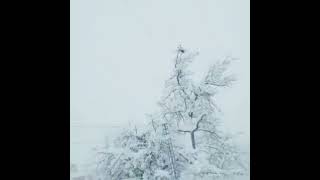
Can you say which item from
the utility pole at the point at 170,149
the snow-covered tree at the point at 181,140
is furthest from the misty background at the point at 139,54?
the utility pole at the point at 170,149

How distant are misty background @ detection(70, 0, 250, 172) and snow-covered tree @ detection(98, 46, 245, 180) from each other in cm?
8

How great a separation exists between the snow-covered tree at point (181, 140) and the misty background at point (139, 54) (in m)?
0.08

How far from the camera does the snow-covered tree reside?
3.97 m

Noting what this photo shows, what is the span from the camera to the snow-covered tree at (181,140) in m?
3.97

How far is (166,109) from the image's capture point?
13.1 feet

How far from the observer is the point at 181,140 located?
399 cm

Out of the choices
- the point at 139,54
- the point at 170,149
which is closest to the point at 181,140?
the point at 170,149

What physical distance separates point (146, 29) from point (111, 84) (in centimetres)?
65

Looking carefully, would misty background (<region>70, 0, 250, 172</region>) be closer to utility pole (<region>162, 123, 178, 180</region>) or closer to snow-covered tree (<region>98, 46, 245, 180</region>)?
snow-covered tree (<region>98, 46, 245, 180</region>)

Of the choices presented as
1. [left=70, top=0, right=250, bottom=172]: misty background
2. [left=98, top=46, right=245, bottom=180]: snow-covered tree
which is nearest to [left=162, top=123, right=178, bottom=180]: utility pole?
[left=98, top=46, right=245, bottom=180]: snow-covered tree
